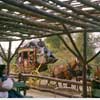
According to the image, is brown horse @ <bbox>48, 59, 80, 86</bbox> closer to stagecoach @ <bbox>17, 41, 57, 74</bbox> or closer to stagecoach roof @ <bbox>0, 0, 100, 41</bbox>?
stagecoach @ <bbox>17, 41, 57, 74</bbox>

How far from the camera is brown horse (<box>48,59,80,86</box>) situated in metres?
15.0

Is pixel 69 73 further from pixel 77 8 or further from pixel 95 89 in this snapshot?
pixel 77 8

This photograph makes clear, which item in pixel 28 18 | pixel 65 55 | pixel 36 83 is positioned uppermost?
pixel 28 18

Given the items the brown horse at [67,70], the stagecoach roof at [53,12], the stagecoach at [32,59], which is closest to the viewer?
the stagecoach roof at [53,12]

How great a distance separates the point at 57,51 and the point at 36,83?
7.61 m

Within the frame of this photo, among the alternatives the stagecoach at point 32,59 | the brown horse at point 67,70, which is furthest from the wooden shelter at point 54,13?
the stagecoach at point 32,59

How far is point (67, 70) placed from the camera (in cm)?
1527

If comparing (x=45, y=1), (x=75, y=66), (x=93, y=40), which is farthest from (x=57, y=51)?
(x=45, y=1)

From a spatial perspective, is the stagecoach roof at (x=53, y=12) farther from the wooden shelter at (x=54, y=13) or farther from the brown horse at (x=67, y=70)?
the brown horse at (x=67, y=70)

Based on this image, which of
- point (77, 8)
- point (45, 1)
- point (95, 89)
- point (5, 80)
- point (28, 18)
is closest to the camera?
point (5, 80)

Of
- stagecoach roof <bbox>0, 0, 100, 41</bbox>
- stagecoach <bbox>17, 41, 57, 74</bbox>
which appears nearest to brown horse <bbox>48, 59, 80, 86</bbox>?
stagecoach <bbox>17, 41, 57, 74</bbox>

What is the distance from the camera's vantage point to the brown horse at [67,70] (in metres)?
15.0

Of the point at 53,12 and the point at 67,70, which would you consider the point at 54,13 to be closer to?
the point at 53,12

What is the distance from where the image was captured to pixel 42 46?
20625 mm
